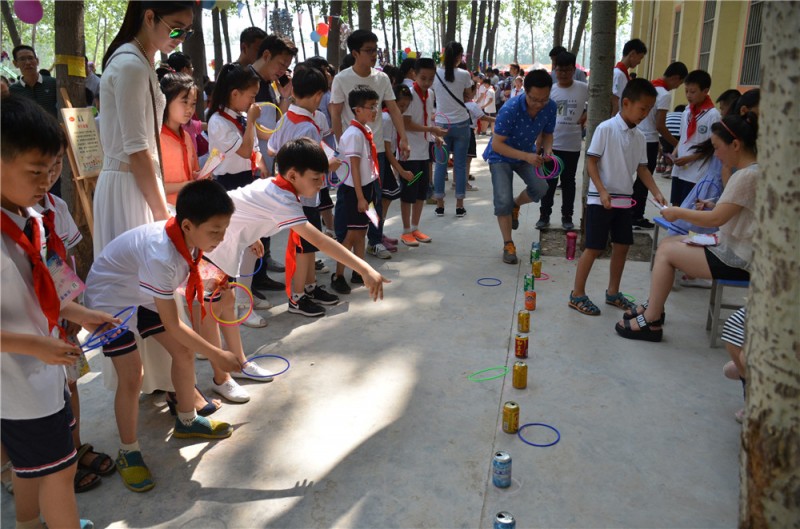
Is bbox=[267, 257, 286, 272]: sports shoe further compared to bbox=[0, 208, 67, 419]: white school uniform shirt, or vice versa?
bbox=[267, 257, 286, 272]: sports shoe

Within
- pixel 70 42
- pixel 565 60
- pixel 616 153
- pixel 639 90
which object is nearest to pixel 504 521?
pixel 616 153

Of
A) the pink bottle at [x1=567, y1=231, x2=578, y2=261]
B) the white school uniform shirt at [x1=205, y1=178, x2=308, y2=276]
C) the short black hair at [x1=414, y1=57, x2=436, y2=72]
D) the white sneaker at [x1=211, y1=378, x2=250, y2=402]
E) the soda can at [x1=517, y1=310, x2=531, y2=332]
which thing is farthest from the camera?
the short black hair at [x1=414, y1=57, x2=436, y2=72]

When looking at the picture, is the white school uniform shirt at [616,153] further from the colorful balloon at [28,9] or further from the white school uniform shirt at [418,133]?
the colorful balloon at [28,9]

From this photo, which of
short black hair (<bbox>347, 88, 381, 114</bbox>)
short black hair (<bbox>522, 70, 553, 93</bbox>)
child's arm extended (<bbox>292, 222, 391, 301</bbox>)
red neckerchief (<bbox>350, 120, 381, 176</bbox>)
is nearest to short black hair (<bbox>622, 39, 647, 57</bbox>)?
short black hair (<bbox>522, 70, 553, 93</bbox>)

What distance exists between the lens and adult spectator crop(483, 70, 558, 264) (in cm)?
530

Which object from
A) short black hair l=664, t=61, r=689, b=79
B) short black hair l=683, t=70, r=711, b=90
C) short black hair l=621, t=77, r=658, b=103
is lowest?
short black hair l=621, t=77, r=658, b=103

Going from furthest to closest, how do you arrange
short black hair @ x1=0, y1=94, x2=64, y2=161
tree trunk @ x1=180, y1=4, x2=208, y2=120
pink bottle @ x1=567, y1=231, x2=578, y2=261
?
1. tree trunk @ x1=180, y1=4, x2=208, y2=120
2. pink bottle @ x1=567, y1=231, x2=578, y2=261
3. short black hair @ x1=0, y1=94, x2=64, y2=161

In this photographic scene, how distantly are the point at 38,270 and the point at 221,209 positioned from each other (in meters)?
0.74

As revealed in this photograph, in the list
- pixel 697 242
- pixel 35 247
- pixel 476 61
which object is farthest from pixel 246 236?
pixel 476 61

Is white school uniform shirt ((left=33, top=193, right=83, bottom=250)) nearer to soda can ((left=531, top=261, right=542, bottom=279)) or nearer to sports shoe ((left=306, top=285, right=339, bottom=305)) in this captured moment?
sports shoe ((left=306, top=285, right=339, bottom=305))

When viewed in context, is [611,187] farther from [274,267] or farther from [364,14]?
[364,14]

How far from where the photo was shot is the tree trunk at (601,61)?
5.89m

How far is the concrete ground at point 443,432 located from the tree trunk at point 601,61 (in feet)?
7.42

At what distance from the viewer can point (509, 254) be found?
224 inches
